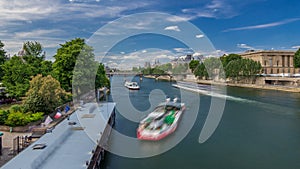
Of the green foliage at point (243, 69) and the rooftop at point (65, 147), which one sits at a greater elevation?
the green foliage at point (243, 69)

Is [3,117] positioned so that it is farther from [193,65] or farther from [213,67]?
[193,65]

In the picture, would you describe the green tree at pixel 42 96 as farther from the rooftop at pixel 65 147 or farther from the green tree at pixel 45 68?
the green tree at pixel 45 68

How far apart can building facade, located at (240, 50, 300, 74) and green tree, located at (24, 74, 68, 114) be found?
61014mm

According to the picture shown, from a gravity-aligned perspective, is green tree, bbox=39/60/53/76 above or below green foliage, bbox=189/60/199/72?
below

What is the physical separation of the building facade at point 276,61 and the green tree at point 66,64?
5465cm

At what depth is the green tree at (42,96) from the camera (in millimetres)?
16625

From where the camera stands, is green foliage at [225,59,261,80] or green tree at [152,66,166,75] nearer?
green foliage at [225,59,261,80]

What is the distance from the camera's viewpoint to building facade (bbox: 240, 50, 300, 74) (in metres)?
69.1

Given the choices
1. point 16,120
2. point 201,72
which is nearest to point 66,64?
point 16,120

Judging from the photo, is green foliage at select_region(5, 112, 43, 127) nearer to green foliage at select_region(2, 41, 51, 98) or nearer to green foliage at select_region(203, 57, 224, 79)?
green foliage at select_region(2, 41, 51, 98)

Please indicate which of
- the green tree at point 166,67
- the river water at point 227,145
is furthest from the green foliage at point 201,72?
the river water at point 227,145

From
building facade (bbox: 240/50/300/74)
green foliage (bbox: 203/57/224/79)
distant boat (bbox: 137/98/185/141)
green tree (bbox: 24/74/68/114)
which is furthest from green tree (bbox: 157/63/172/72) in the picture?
green tree (bbox: 24/74/68/114)

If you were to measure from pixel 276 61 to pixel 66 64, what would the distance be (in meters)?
60.6

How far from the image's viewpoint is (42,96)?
55.6ft
